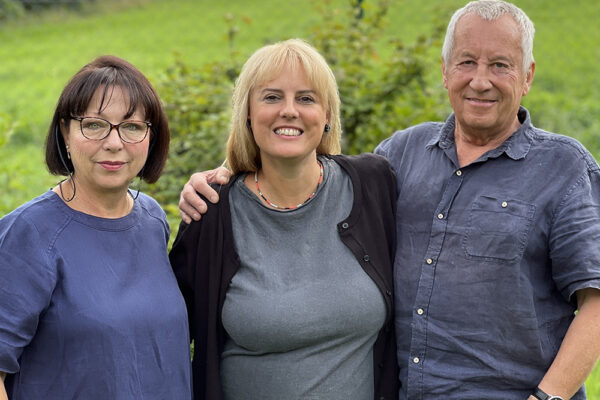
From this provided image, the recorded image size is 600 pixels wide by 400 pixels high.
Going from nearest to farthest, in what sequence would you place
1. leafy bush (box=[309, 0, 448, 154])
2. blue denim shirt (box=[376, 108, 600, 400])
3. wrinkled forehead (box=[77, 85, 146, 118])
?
wrinkled forehead (box=[77, 85, 146, 118])
blue denim shirt (box=[376, 108, 600, 400])
leafy bush (box=[309, 0, 448, 154])

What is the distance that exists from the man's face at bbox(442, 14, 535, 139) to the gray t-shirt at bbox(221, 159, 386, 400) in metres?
0.64

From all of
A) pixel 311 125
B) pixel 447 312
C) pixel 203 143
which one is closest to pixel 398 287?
pixel 447 312

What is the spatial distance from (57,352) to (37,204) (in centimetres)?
48

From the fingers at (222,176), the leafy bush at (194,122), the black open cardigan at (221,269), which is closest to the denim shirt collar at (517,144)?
the black open cardigan at (221,269)

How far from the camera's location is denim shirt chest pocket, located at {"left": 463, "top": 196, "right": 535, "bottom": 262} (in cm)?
276

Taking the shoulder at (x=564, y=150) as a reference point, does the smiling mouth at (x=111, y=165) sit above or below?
above

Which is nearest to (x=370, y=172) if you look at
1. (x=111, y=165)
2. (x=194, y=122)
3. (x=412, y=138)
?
(x=412, y=138)

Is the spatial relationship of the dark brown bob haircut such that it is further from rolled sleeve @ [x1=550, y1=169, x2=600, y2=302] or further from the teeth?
rolled sleeve @ [x1=550, y1=169, x2=600, y2=302]

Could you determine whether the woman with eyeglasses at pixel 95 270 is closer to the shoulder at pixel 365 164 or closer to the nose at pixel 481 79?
the shoulder at pixel 365 164

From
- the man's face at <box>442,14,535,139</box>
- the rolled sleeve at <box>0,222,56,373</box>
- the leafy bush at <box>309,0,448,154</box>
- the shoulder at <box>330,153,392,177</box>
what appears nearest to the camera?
the rolled sleeve at <box>0,222,56,373</box>

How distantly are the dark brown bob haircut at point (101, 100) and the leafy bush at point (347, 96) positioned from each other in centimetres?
267

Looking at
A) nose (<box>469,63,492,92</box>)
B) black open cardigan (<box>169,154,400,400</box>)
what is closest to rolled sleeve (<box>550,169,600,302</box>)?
nose (<box>469,63,492,92</box>)

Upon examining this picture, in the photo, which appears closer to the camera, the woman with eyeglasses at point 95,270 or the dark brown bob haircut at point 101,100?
the woman with eyeglasses at point 95,270

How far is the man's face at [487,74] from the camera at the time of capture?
2873 millimetres
